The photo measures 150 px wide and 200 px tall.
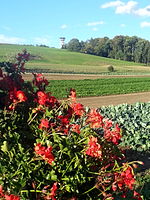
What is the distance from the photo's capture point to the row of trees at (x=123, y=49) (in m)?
101

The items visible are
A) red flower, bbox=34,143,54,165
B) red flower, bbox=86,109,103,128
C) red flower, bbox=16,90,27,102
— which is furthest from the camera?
red flower, bbox=86,109,103,128

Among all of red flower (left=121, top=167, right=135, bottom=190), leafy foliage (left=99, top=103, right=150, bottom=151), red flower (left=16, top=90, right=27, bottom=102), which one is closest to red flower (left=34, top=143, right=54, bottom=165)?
red flower (left=16, top=90, right=27, bottom=102)

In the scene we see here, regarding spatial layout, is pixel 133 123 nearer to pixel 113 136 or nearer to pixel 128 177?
pixel 113 136

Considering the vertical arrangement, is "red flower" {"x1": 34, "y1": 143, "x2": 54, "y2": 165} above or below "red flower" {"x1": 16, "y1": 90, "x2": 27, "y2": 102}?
below

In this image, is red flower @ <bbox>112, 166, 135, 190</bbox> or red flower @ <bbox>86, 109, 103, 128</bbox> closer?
red flower @ <bbox>112, 166, 135, 190</bbox>

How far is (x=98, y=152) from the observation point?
227cm

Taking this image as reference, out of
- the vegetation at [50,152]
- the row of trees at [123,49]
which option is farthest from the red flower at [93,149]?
the row of trees at [123,49]

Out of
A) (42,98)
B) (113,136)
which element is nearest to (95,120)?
(113,136)

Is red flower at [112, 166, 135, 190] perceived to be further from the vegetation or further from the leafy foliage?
the leafy foliage

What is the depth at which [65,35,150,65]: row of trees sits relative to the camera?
10106 cm

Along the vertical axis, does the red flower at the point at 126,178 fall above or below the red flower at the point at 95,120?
below

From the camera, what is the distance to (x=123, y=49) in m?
106

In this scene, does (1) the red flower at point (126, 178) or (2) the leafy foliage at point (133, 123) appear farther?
(2) the leafy foliage at point (133, 123)

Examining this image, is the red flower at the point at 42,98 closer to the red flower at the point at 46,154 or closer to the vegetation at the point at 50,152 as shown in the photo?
the vegetation at the point at 50,152
